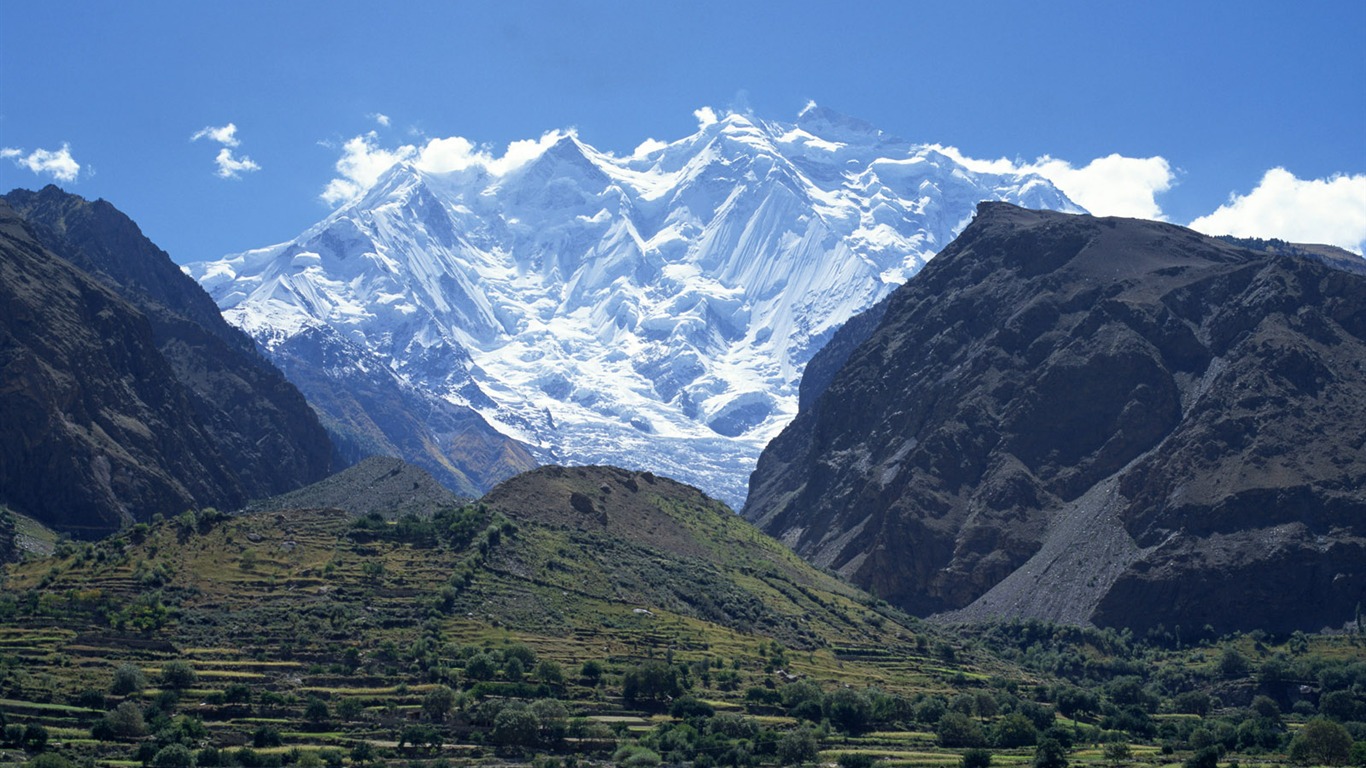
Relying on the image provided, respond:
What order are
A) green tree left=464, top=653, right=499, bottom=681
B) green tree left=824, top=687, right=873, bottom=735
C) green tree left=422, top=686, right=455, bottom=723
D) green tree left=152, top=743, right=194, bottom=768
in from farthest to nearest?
green tree left=824, top=687, right=873, bottom=735, green tree left=464, top=653, right=499, bottom=681, green tree left=422, top=686, right=455, bottom=723, green tree left=152, top=743, right=194, bottom=768

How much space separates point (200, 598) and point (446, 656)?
99.6ft

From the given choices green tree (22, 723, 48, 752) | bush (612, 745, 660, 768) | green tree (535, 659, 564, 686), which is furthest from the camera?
green tree (535, 659, 564, 686)

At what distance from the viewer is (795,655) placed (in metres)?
199

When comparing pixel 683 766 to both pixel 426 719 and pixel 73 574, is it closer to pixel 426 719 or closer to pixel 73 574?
pixel 426 719

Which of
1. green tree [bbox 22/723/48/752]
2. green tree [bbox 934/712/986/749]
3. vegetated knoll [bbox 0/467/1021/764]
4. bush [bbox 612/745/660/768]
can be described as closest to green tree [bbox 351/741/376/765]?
vegetated knoll [bbox 0/467/1021/764]

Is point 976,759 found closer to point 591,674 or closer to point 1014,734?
point 1014,734

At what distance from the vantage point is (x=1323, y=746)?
144375 millimetres

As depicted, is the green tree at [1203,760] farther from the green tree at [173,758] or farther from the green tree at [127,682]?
the green tree at [127,682]

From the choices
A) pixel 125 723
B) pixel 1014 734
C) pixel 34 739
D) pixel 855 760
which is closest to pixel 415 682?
pixel 125 723

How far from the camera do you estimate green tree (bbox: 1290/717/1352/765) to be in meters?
143

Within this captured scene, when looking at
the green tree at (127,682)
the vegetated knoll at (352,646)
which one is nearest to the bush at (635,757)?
the vegetated knoll at (352,646)

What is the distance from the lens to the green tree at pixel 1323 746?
143 meters

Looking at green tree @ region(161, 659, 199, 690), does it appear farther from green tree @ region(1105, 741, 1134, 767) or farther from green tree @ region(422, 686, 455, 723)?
green tree @ region(1105, 741, 1134, 767)

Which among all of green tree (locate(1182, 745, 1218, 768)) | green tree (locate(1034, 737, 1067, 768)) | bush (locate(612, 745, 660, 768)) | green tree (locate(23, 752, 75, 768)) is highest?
green tree (locate(1182, 745, 1218, 768))
